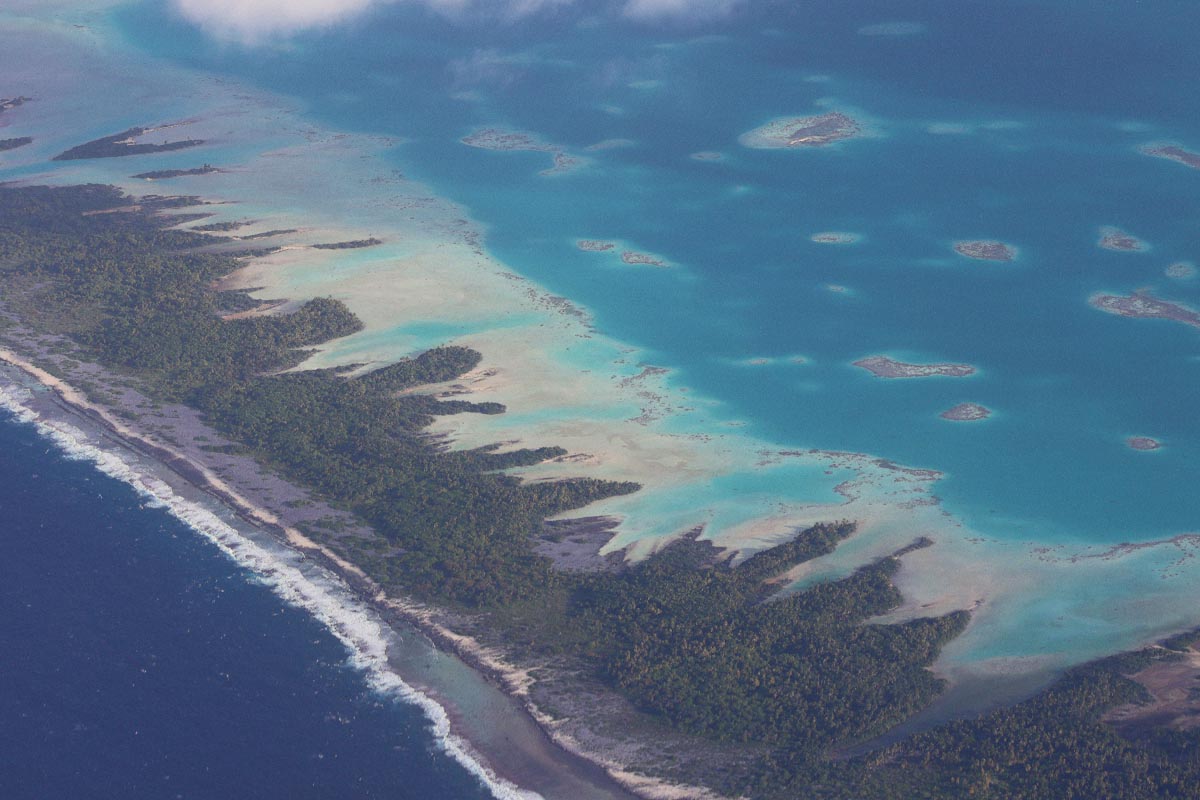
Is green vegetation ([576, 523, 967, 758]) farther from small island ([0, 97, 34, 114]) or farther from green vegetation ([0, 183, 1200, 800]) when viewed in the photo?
small island ([0, 97, 34, 114])

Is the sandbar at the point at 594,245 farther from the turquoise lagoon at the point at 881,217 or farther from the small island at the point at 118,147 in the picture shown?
the small island at the point at 118,147

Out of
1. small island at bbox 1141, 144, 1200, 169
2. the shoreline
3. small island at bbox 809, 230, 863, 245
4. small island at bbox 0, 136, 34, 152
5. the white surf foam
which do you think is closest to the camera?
the shoreline

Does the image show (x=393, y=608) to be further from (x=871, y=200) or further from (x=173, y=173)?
Result: (x=173, y=173)

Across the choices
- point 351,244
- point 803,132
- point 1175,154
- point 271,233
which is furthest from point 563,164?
point 1175,154

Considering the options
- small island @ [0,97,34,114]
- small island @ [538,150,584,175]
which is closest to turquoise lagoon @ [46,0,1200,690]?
small island @ [538,150,584,175]

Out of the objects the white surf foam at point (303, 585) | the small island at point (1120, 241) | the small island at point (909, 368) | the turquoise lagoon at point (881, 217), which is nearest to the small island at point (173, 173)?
the turquoise lagoon at point (881, 217)

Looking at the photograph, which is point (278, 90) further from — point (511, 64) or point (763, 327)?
point (763, 327)
